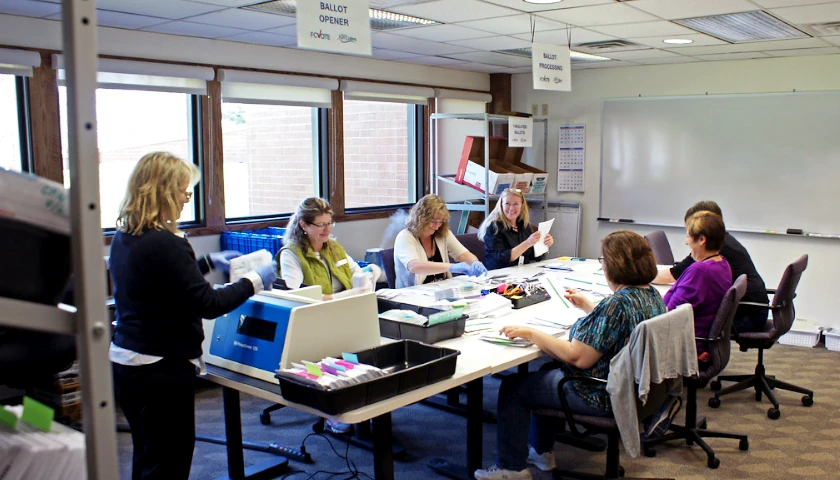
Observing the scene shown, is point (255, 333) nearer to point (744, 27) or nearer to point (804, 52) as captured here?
point (744, 27)

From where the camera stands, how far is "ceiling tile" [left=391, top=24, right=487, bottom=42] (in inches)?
174

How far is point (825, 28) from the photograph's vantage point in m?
4.34

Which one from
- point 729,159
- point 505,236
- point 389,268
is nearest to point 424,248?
point 389,268

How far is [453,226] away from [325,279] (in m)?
3.42

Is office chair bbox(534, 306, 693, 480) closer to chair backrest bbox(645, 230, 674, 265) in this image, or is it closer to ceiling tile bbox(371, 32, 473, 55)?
chair backrest bbox(645, 230, 674, 265)

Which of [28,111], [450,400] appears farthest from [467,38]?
[28,111]

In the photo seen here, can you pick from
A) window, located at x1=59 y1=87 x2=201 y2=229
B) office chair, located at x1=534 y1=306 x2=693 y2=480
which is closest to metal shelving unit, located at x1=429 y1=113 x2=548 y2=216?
window, located at x1=59 y1=87 x2=201 y2=229

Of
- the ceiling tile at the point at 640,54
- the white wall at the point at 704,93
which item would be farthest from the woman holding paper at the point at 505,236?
the white wall at the point at 704,93

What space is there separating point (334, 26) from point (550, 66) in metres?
1.84

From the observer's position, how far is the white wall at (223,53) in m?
3.89

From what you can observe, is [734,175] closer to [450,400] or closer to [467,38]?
[467,38]

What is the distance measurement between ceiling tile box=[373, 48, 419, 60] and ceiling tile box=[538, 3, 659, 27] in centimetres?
162

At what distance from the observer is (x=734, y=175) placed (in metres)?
6.01

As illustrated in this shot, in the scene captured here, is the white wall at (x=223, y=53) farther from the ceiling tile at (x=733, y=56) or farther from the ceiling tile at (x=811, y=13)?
the ceiling tile at (x=811, y=13)
